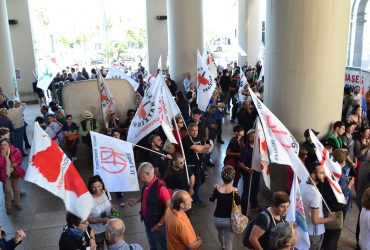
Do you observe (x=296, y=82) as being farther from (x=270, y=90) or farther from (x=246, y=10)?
(x=246, y=10)

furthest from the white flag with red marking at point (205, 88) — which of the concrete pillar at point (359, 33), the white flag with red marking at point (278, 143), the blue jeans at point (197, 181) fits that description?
the concrete pillar at point (359, 33)

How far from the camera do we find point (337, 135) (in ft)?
24.9

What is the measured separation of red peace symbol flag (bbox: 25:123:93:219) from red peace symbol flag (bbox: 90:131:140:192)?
1.28m

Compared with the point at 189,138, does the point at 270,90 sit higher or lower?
higher

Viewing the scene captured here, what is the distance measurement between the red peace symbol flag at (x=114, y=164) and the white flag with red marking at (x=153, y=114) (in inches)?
44.5

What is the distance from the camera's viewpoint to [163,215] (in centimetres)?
488

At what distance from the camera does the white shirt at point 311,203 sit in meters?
4.89

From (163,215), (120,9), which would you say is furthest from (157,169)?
(120,9)

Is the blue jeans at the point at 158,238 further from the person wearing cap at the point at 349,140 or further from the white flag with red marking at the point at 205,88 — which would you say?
the white flag with red marking at the point at 205,88

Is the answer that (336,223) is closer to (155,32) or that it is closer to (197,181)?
(197,181)

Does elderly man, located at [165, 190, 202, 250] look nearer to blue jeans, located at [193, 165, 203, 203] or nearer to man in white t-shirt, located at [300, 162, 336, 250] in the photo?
man in white t-shirt, located at [300, 162, 336, 250]

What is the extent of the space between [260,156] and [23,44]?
21239mm

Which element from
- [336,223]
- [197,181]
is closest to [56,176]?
[336,223]

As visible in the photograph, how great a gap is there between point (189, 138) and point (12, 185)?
3756 mm
